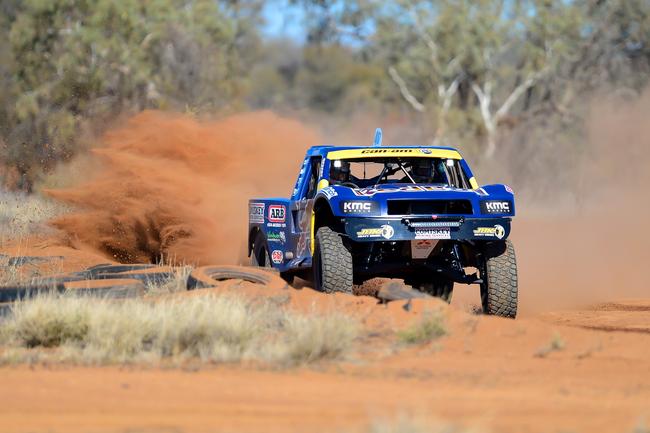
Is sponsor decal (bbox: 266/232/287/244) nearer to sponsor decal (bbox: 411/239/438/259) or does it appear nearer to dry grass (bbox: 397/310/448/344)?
sponsor decal (bbox: 411/239/438/259)

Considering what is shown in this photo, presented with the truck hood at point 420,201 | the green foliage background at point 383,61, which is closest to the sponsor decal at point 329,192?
the truck hood at point 420,201

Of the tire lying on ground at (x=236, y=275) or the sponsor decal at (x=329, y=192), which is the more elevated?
the sponsor decal at (x=329, y=192)

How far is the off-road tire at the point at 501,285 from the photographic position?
38.9 feet

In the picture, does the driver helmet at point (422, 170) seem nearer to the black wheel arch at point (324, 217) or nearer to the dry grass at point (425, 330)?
the black wheel arch at point (324, 217)

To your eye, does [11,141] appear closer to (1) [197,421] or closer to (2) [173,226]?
(2) [173,226]

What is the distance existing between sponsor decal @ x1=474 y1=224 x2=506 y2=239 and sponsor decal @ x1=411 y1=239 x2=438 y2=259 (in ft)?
1.43

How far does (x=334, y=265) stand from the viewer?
1168 cm

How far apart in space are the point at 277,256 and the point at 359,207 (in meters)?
2.83

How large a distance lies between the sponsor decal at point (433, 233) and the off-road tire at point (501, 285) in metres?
0.61

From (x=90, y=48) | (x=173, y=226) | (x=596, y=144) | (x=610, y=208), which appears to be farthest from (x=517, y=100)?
(x=173, y=226)

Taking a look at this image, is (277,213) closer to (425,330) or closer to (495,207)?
(495,207)

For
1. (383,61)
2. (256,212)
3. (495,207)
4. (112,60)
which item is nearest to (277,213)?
(256,212)

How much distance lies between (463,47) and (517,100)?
3.87 metres

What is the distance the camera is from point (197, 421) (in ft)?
22.0
